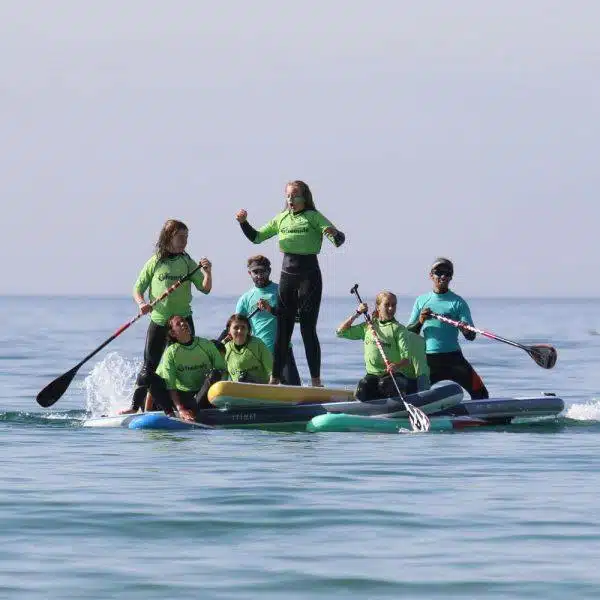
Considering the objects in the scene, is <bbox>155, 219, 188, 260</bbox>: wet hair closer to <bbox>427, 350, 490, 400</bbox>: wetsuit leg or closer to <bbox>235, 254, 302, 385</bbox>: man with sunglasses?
<bbox>235, 254, 302, 385</bbox>: man with sunglasses

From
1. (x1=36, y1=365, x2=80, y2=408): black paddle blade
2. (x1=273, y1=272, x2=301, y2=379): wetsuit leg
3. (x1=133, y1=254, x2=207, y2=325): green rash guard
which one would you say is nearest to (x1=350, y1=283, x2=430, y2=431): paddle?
(x1=273, y1=272, x2=301, y2=379): wetsuit leg

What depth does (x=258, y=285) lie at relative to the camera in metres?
17.9

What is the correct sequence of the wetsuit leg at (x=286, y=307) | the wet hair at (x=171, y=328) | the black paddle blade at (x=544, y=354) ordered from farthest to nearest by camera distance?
1. the black paddle blade at (x=544, y=354)
2. the wetsuit leg at (x=286, y=307)
3. the wet hair at (x=171, y=328)

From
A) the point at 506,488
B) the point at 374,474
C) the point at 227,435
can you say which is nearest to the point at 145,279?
the point at 227,435

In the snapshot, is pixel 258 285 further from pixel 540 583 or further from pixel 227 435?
pixel 540 583

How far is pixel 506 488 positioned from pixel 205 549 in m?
3.38

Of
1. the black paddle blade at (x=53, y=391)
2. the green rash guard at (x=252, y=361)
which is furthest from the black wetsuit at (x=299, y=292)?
the black paddle blade at (x=53, y=391)

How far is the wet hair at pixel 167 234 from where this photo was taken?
1658cm

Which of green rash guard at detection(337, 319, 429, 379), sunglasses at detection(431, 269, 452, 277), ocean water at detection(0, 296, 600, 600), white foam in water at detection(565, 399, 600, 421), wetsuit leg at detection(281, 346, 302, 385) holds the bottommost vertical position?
ocean water at detection(0, 296, 600, 600)

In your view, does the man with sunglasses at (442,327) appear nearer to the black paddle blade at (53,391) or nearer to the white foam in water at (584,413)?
the white foam in water at (584,413)

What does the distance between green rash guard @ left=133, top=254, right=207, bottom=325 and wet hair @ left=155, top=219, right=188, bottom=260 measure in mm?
73

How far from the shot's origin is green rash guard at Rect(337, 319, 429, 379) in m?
17.1

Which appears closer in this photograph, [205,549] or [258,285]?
[205,549]

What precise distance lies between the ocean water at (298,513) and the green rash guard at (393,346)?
85cm
